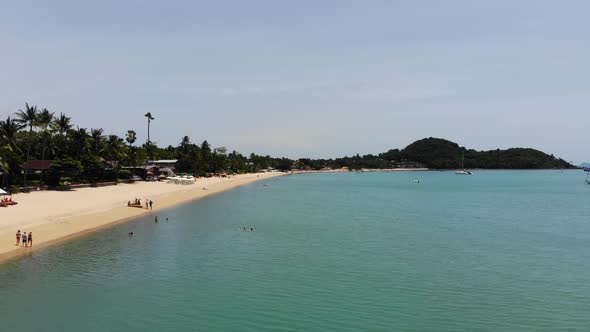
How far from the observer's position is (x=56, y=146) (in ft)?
273

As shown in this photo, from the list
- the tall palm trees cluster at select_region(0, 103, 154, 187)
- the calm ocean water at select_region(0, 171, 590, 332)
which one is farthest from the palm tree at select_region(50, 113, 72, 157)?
the calm ocean water at select_region(0, 171, 590, 332)

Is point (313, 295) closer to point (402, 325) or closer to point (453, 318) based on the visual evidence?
point (402, 325)

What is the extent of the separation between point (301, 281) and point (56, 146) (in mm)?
72010

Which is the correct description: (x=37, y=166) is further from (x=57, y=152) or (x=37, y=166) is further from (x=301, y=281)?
(x=301, y=281)

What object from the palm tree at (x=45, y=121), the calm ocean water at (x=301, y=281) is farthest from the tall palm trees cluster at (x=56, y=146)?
the calm ocean water at (x=301, y=281)

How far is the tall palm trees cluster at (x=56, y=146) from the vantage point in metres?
69.9

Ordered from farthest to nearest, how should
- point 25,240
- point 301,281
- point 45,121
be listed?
point 45,121, point 25,240, point 301,281

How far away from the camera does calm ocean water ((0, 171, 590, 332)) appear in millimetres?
21000

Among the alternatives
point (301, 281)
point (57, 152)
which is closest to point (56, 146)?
point (57, 152)

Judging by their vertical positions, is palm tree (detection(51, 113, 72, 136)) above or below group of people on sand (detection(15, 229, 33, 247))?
above

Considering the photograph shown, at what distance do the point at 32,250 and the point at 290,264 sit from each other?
1957 cm

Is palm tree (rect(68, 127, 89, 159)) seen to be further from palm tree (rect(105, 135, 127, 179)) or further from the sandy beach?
the sandy beach

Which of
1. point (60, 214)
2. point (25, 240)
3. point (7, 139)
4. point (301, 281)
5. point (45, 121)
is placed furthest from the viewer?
point (45, 121)

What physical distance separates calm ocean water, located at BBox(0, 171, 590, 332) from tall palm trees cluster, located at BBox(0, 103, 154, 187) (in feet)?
A: 110
